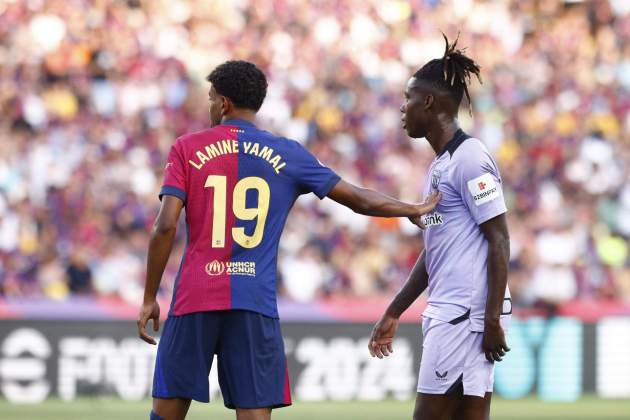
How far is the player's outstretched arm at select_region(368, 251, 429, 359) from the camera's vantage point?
6512mm

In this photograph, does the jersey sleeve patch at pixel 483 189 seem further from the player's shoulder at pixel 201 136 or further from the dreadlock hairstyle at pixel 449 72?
the player's shoulder at pixel 201 136

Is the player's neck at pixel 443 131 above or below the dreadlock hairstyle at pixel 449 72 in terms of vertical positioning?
below

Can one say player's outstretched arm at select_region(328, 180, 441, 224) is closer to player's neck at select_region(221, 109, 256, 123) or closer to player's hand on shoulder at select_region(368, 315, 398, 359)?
player's neck at select_region(221, 109, 256, 123)

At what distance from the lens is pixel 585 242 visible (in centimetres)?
1789

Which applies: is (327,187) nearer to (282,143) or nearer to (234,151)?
(282,143)

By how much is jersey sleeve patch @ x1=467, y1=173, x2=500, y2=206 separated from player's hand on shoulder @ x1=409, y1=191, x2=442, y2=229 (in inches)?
8.8

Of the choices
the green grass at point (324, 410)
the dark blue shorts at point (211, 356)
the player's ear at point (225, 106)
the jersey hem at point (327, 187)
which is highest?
the player's ear at point (225, 106)

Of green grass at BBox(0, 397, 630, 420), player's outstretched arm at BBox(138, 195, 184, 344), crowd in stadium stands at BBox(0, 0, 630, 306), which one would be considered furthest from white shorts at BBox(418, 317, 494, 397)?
crowd in stadium stands at BBox(0, 0, 630, 306)

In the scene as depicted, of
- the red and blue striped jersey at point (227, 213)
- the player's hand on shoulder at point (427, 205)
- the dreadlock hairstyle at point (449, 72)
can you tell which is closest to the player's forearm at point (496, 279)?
the player's hand on shoulder at point (427, 205)

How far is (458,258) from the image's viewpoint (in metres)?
6.09

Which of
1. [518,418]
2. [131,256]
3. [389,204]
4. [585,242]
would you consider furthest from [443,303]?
[585,242]

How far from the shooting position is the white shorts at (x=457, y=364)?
5.99 meters

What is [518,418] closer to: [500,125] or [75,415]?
[75,415]

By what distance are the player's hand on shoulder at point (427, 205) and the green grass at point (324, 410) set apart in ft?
22.0
